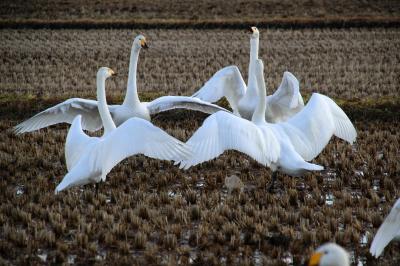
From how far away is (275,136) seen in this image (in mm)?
7320

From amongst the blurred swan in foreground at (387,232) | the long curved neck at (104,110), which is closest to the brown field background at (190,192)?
the blurred swan in foreground at (387,232)

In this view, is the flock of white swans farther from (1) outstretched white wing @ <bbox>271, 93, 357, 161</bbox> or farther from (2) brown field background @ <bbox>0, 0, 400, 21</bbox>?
(2) brown field background @ <bbox>0, 0, 400, 21</bbox>

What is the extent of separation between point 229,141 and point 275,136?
0.79m

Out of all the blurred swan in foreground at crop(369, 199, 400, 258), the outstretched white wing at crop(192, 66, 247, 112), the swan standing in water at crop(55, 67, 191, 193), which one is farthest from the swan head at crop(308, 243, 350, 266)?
the outstretched white wing at crop(192, 66, 247, 112)

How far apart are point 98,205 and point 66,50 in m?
15.8

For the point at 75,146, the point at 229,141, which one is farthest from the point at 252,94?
the point at 75,146

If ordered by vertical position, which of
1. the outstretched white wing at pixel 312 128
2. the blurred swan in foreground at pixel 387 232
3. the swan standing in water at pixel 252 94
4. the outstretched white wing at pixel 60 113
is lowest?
the blurred swan in foreground at pixel 387 232

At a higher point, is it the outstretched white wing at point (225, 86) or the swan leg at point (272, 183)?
the outstretched white wing at point (225, 86)

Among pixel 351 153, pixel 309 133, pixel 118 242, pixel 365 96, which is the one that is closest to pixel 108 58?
pixel 365 96

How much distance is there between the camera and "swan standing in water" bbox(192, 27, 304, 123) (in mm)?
9117

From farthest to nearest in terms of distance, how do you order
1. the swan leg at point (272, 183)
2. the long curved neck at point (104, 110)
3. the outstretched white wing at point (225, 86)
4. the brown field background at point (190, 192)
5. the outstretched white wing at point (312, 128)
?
the outstretched white wing at point (225, 86), the long curved neck at point (104, 110), the swan leg at point (272, 183), the outstretched white wing at point (312, 128), the brown field background at point (190, 192)

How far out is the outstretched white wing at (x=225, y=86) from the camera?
1033 cm

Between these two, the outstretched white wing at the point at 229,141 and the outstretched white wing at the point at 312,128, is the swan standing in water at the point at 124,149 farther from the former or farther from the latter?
the outstretched white wing at the point at 312,128

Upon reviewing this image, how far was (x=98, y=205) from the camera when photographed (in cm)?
699
